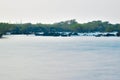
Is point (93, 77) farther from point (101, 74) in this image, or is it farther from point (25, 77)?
point (25, 77)

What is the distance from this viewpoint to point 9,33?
352 feet

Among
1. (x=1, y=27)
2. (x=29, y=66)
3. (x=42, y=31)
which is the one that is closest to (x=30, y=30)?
(x=42, y=31)

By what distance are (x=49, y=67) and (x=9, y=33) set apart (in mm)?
89477

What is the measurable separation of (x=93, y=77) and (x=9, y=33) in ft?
305

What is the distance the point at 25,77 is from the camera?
15.3m

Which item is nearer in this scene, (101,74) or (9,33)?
(101,74)

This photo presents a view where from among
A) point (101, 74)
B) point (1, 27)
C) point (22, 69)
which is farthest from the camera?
point (1, 27)

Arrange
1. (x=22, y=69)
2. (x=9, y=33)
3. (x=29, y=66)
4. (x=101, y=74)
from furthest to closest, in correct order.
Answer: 1. (x=9, y=33)
2. (x=29, y=66)
3. (x=22, y=69)
4. (x=101, y=74)

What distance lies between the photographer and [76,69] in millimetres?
18031

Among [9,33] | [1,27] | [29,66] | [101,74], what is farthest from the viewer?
[9,33]

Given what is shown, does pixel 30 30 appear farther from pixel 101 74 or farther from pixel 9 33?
pixel 101 74

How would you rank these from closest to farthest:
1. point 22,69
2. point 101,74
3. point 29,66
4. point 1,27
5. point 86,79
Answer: point 86,79
point 101,74
point 22,69
point 29,66
point 1,27

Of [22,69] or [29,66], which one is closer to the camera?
[22,69]

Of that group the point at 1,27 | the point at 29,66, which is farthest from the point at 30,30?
the point at 29,66
